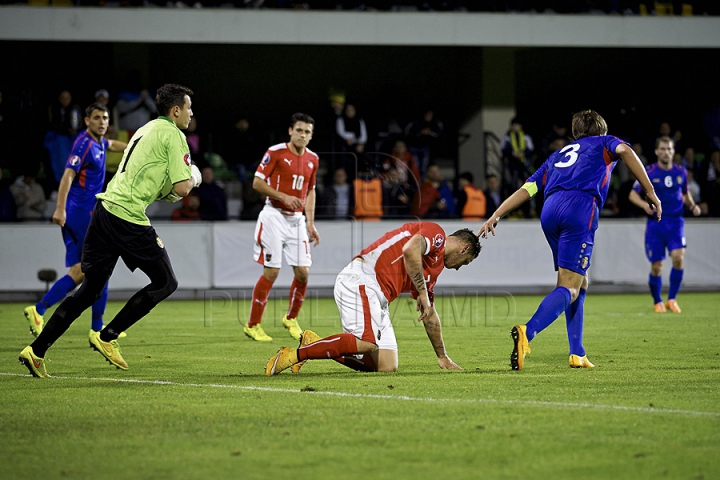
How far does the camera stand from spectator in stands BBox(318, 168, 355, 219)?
62.1 feet

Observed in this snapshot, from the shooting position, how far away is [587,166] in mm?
7922

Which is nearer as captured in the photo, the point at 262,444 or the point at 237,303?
the point at 262,444

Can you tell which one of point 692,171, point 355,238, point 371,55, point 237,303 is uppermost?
point 371,55

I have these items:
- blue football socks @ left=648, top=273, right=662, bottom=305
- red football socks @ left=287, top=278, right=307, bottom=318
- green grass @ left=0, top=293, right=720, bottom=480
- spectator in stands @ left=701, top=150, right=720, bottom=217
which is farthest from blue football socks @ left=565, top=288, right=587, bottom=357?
spectator in stands @ left=701, top=150, right=720, bottom=217

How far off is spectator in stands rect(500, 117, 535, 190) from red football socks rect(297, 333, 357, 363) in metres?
14.2

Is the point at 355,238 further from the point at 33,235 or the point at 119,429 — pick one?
the point at 119,429

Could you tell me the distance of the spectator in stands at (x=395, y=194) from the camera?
1947 cm

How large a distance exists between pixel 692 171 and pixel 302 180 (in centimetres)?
1299

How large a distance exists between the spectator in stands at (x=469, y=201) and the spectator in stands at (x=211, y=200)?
4.70 m

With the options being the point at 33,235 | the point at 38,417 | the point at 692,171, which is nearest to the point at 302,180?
the point at 38,417

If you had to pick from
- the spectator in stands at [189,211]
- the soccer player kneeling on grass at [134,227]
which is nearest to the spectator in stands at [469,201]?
the spectator in stands at [189,211]

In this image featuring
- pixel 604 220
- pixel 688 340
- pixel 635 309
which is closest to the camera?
pixel 688 340

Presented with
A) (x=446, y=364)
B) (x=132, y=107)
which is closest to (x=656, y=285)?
(x=446, y=364)

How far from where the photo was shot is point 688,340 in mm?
10492
